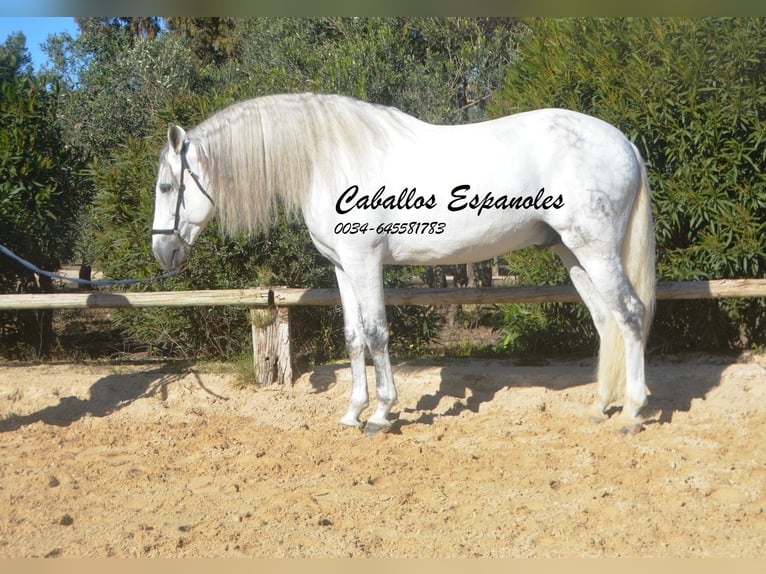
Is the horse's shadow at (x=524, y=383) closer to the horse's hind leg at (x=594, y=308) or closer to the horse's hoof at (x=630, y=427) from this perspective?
the horse's hind leg at (x=594, y=308)

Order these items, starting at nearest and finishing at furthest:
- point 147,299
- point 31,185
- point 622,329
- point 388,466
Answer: point 388,466
point 622,329
point 147,299
point 31,185

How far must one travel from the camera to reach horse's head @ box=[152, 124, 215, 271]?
440 cm

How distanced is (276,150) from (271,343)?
1.71 metres

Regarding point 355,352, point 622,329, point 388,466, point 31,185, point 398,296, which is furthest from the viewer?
point 31,185

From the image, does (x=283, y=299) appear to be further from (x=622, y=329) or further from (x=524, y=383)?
(x=622, y=329)

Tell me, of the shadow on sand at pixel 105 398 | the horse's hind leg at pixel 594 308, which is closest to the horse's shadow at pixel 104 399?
the shadow on sand at pixel 105 398

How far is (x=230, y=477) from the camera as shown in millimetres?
3820

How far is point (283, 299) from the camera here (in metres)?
5.38

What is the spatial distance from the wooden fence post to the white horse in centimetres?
112

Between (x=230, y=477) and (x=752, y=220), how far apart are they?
13.5ft

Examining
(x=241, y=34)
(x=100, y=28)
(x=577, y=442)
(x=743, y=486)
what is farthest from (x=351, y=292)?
(x=100, y=28)

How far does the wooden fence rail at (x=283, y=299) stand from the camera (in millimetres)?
5145

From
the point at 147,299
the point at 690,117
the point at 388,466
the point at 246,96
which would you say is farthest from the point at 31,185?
the point at 690,117

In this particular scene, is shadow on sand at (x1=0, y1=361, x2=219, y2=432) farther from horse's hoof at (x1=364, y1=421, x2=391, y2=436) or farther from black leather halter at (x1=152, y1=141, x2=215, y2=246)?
horse's hoof at (x1=364, y1=421, x2=391, y2=436)
